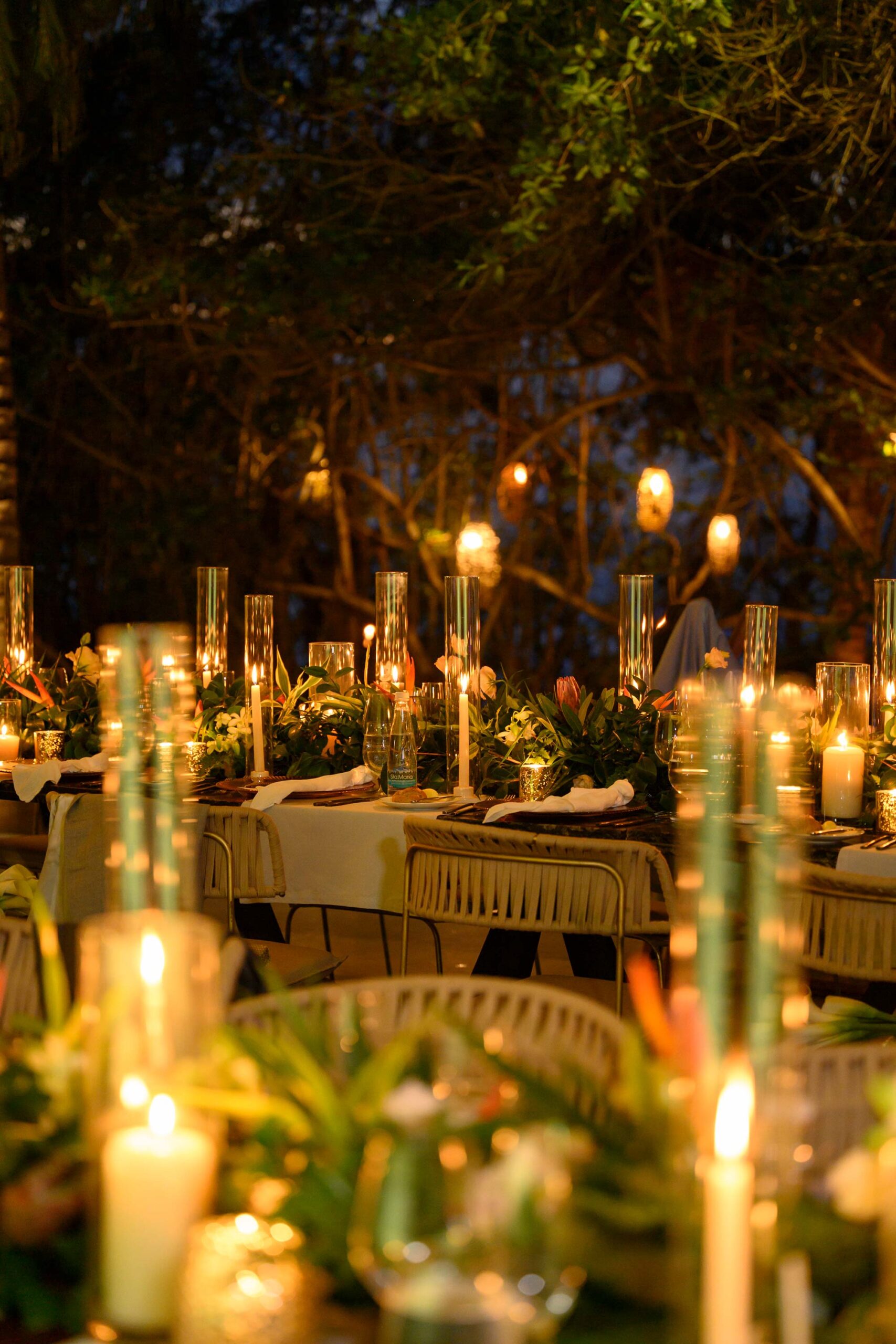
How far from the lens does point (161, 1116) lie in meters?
0.96

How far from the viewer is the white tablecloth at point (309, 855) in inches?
151

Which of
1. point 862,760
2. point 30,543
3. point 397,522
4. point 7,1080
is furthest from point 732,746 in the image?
point 30,543

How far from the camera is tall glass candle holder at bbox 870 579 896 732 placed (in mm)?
3975

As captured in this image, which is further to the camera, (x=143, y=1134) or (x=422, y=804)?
(x=422, y=804)

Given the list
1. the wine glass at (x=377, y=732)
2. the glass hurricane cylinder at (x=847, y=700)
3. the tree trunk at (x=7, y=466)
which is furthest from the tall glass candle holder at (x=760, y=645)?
the tree trunk at (x=7, y=466)

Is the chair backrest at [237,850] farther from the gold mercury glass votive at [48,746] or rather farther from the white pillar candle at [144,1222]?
the white pillar candle at [144,1222]

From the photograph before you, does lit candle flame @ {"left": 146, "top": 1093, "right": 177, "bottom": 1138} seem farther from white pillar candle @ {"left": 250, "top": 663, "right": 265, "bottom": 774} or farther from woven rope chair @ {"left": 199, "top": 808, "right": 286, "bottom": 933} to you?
white pillar candle @ {"left": 250, "top": 663, "right": 265, "bottom": 774}

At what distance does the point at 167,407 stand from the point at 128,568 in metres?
1.21

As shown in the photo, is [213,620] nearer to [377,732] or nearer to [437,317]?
[377,732]

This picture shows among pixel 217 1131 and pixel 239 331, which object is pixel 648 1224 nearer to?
pixel 217 1131

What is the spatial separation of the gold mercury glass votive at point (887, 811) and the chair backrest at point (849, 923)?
940mm

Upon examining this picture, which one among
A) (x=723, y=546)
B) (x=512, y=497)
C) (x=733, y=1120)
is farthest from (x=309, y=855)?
(x=512, y=497)

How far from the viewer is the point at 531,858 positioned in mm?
3066

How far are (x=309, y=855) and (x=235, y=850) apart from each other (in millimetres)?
456
